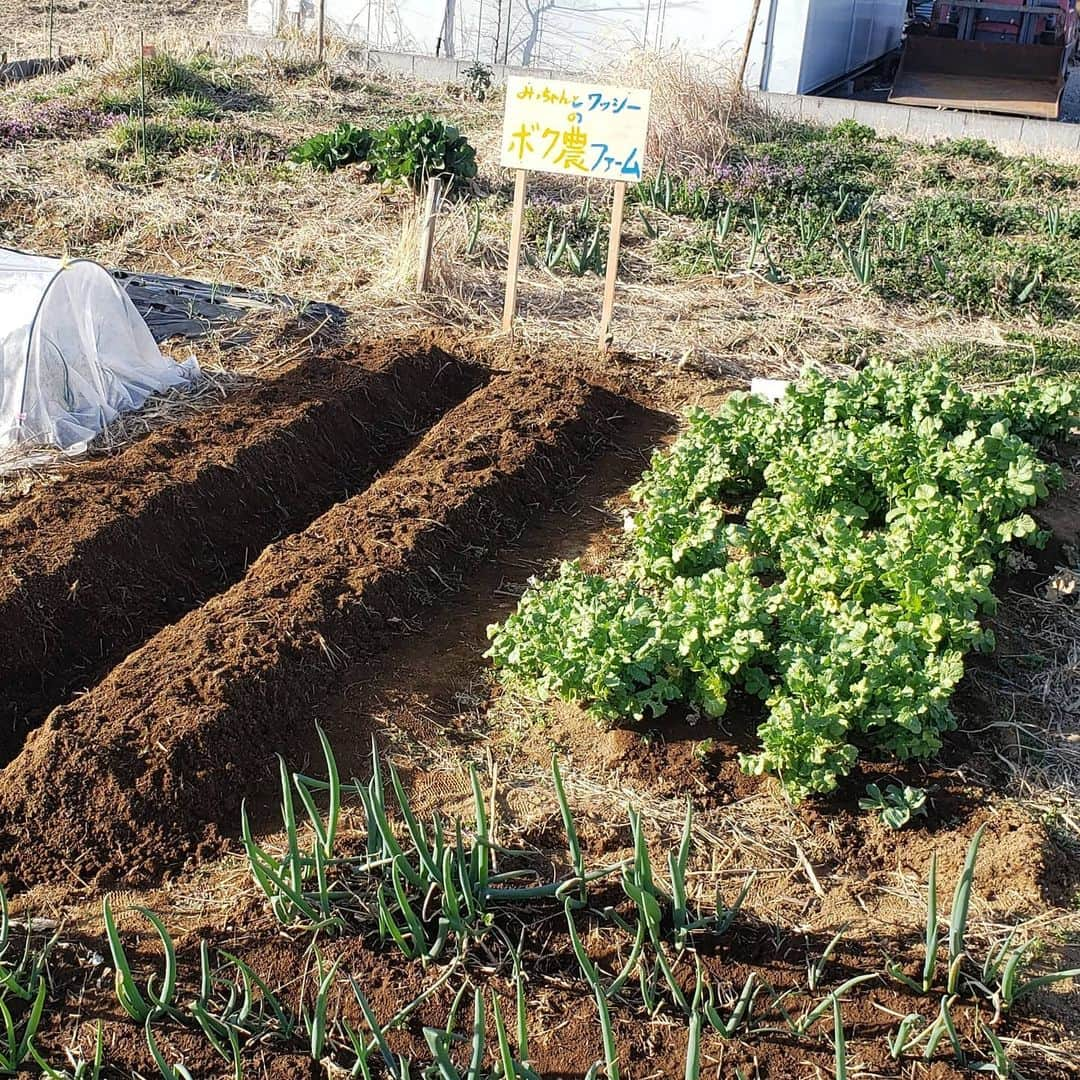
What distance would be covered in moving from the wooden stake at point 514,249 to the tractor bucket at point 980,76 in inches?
329

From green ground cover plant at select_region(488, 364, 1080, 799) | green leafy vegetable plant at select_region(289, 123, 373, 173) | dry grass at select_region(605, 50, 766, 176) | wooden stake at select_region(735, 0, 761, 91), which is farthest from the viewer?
wooden stake at select_region(735, 0, 761, 91)

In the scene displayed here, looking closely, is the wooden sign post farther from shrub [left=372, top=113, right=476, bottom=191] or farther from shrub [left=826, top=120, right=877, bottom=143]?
shrub [left=826, top=120, right=877, bottom=143]

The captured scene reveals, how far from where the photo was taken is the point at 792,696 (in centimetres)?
360

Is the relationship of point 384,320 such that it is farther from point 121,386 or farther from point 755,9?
point 755,9

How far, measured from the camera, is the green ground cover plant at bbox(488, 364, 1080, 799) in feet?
11.6

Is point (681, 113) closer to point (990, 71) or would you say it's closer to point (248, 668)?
point (990, 71)

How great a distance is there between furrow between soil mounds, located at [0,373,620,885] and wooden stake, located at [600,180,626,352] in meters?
1.25

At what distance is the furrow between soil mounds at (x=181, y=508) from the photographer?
14.0 feet

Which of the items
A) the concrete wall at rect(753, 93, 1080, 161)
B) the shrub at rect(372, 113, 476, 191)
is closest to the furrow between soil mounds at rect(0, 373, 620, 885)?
the shrub at rect(372, 113, 476, 191)

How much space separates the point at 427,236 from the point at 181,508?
301cm

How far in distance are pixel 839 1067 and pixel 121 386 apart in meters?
4.75

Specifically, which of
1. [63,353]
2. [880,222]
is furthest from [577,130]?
[880,222]

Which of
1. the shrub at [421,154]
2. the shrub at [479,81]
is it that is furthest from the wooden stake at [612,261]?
the shrub at [479,81]

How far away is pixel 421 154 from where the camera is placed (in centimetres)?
916
